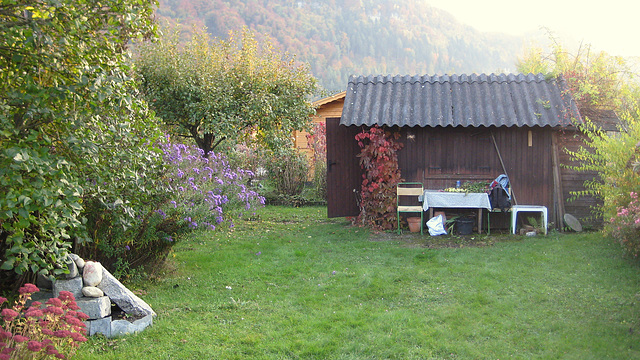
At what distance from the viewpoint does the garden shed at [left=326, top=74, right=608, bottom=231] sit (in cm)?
915

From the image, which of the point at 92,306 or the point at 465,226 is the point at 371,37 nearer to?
the point at 465,226

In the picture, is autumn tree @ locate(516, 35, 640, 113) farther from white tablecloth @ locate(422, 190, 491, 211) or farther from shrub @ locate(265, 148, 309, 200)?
shrub @ locate(265, 148, 309, 200)

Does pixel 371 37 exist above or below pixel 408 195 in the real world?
above

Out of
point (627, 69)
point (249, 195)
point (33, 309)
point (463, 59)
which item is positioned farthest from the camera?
point (463, 59)

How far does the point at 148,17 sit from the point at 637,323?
17.7 ft

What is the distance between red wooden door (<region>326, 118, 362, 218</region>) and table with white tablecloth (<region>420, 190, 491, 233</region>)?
1835mm

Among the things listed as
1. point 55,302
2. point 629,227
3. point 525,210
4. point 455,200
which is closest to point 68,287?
point 55,302

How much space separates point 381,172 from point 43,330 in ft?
22.5

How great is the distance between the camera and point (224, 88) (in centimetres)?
958

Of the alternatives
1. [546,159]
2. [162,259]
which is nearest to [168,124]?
[162,259]

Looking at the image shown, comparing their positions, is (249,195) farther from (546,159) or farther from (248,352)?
(546,159)

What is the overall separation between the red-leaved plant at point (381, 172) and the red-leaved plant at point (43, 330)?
6331 millimetres

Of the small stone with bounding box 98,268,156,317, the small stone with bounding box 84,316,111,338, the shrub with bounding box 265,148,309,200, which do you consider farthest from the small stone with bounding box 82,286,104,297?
the shrub with bounding box 265,148,309,200

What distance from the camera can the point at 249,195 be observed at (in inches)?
318
